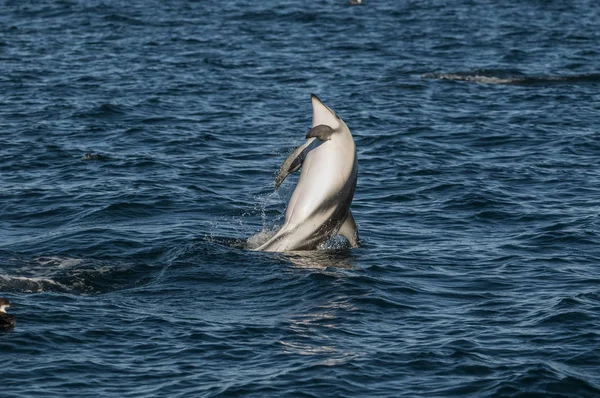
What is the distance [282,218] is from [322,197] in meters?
2.65

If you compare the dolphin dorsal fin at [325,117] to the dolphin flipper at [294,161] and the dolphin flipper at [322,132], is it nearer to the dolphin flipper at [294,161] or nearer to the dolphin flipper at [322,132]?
the dolphin flipper at [322,132]

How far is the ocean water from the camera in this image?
1435 centimetres

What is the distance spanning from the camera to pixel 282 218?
2178cm

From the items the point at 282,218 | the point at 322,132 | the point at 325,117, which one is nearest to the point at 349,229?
the point at 322,132

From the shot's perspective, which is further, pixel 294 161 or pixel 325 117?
pixel 294 161

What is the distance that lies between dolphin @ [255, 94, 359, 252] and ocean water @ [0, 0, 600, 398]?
385mm

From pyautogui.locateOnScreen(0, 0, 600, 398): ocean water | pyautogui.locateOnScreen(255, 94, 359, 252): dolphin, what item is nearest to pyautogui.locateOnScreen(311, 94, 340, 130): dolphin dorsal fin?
pyautogui.locateOnScreen(255, 94, 359, 252): dolphin

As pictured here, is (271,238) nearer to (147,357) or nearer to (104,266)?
(104,266)

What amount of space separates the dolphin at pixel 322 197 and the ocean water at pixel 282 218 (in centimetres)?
38

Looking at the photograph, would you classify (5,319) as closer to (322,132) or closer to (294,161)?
(294,161)

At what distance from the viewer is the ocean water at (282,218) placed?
1435 centimetres

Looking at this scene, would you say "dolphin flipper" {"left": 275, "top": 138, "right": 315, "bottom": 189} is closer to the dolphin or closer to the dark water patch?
the dolphin

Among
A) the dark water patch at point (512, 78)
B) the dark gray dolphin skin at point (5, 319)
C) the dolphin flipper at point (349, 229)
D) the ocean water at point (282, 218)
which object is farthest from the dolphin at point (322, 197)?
the dark water patch at point (512, 78)

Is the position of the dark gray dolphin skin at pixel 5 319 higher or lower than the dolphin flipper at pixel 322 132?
lower
